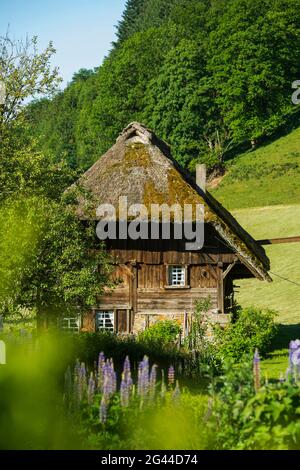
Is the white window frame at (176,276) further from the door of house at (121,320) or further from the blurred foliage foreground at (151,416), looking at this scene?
the blurred foliage foreground at (151,416)

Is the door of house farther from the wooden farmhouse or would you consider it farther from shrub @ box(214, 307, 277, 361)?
shrub @ box(214, 307, 277, 361)

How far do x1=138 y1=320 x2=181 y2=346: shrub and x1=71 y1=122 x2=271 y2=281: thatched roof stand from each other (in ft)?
10.4

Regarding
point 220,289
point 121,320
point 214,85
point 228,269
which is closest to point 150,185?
point 228,269

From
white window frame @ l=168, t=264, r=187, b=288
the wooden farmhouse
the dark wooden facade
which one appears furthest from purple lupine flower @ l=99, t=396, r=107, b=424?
white window frame @ l=168, t=264, r=187, b=288

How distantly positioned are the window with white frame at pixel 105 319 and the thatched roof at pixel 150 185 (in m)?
3.85

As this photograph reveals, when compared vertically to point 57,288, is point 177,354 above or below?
below

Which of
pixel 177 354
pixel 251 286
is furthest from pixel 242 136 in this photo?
pixel 177 354

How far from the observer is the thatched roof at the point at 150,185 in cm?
2747

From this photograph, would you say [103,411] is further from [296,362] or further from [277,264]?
[277,264]

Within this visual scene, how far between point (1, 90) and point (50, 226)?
4.08 m

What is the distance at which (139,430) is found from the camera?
9133 mm

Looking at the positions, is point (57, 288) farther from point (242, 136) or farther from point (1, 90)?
point (242, 136)

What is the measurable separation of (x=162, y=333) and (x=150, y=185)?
5.03 m

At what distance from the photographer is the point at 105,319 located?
2900 cm
